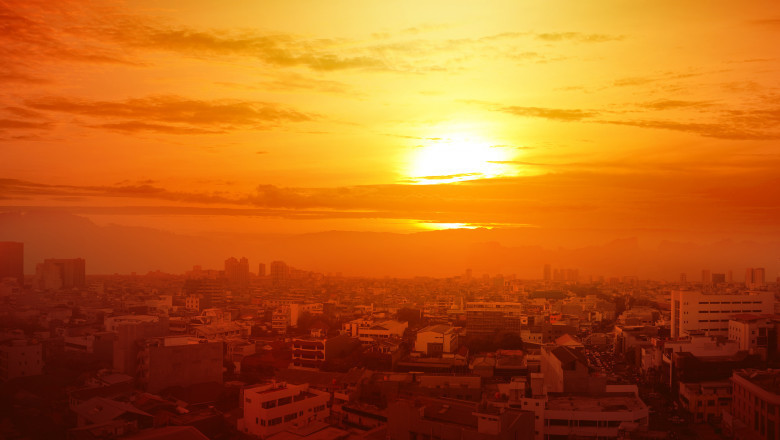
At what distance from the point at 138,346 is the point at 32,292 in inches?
303

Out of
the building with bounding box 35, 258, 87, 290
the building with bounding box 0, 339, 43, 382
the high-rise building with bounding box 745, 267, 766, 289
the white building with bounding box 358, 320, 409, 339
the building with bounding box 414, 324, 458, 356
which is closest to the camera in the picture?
the building with bounding box 0, 339, 43, 382

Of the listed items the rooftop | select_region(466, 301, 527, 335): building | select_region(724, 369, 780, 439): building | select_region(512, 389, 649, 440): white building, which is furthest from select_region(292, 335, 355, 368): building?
select_region(724, 369, 780, 439): building

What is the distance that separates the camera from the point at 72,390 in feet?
27.5

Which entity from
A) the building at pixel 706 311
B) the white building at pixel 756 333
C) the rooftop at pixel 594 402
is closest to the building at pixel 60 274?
the rooftop at pixel 594 402

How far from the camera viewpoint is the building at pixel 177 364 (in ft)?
30.4

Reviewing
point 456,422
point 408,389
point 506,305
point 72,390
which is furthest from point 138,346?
point 506,305

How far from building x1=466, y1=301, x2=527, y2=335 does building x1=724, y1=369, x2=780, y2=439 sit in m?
8.42

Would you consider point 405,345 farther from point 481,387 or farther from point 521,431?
point 521,431

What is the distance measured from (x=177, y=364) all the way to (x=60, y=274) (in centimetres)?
1061

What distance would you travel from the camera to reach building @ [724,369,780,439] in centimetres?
719

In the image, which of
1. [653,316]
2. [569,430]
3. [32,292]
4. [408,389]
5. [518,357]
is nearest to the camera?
[569,430]

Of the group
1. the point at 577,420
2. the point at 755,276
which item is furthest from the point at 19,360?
the point at 755,276

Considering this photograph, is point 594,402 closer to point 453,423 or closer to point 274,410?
point 453,423

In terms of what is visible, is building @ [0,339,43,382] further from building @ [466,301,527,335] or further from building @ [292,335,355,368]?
building @ [466,301,527,335]
